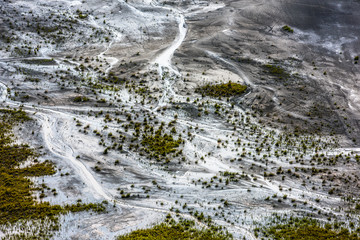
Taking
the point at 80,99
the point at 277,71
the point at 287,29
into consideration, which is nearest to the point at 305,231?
the point at 277,71

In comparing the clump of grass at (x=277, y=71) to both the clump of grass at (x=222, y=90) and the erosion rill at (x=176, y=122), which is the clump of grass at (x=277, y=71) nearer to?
the erosion rill at (x=176, y=122)

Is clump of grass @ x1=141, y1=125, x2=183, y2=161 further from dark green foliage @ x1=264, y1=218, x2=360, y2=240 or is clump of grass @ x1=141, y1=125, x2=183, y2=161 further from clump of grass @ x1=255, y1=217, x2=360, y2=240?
dark green foliage @ x1=264, y1=218, x2=360, y2=240

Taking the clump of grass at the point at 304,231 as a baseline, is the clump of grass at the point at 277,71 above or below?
above

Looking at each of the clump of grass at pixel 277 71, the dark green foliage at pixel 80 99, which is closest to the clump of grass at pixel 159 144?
the dark green foliage at pixel 80 99

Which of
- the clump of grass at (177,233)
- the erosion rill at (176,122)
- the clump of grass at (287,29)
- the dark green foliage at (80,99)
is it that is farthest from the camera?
the clump of grass at (287,29)

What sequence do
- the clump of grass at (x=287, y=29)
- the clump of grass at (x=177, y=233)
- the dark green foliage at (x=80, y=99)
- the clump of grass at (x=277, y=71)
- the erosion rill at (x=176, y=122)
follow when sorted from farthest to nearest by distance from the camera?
Answer: the clump of grass at (x=287, y=29) → the clump of grass at (x=277, y=71) → the dark green foliage at (x=80, y=99) → the erosion rill at (x=176, y=122) → the clump of grass at (x=177, y=233)

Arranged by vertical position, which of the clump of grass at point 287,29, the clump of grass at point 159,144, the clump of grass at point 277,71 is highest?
the clump of grass at point 287,29
